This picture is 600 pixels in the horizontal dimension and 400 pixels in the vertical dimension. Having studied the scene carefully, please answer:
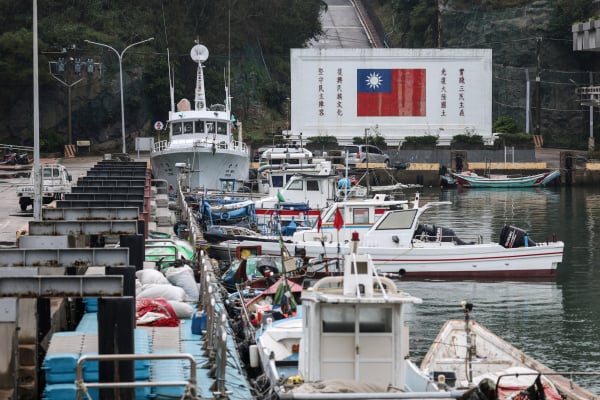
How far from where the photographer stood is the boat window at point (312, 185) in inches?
1815

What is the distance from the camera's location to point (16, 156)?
72688 mm

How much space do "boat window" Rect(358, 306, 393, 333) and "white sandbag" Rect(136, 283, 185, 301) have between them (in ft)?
23.3

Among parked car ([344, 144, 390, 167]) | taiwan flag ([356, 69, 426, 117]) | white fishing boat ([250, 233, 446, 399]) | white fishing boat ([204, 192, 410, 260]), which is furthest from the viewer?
taiwan flag ([356, 69, 426, 117])

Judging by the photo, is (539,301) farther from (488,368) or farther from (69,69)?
(69,69)

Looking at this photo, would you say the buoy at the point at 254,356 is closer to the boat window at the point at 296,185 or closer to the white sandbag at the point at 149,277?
the white sandbag at the point at 149,277

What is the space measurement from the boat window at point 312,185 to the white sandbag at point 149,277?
68.7ft

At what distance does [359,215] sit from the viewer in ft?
127

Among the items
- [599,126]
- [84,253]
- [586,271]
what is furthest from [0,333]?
Answer: [599,126]

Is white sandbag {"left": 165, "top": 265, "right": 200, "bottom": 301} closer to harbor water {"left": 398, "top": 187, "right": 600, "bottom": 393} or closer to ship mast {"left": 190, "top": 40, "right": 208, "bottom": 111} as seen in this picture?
harbor water {"left": 398, "top": 187, "right": 600, "bottom": 393}

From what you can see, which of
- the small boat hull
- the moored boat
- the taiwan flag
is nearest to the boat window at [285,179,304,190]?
the small boat hull

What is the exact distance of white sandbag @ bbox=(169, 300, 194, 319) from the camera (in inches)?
914

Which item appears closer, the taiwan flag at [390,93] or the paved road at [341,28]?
the taiwan flag at [390,93]

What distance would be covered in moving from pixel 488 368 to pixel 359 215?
16285 millimetres

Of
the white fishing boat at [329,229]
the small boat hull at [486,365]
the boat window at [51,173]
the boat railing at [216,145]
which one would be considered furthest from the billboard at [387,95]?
the small boat hull at [486,365]
